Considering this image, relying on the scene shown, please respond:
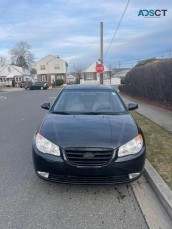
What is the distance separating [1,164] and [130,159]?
2751 millimetres

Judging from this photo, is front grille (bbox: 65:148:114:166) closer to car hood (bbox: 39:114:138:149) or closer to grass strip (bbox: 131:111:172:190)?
car hood (bbox: 39:114:138:149)

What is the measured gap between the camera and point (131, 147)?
365cm

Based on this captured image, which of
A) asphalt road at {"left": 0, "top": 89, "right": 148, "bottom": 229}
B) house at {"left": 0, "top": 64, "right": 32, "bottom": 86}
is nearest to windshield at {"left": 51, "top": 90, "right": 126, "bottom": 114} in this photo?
asphalt road at {"left": 0, "top": 89, "right": 148, "bottom": 229}

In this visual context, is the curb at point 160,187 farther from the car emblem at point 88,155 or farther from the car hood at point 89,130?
the car emblem at point 88,155

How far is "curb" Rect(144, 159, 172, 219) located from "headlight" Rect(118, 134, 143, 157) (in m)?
0.62

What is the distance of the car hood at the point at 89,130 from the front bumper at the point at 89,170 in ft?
0.75

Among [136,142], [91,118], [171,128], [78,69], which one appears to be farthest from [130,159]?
[78,69]

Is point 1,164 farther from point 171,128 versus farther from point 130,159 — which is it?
point 171,128

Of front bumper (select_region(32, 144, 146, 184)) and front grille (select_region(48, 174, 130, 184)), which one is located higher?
front bumper (select_region(32, 144, 146, 184))

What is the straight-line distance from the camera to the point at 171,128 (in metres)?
7.47

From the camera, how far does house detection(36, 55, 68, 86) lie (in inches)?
2756

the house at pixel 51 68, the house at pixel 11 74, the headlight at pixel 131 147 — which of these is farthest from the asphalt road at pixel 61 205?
the house at pixel 11 74

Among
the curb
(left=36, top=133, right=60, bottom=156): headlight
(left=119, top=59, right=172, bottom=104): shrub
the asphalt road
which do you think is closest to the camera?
the asphalt road

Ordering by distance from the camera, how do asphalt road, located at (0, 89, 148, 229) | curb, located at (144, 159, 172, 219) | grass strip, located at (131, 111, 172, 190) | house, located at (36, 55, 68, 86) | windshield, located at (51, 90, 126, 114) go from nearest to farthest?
asphalt road, located at (0, 89, 148, 229)
curb, located at (144, 159, 172, 219)
grass strip, located at (131, 111, 172, 190)
windshield, located at (51, 90, 126, 114)
house, located at (36, 55, 68, 86)
